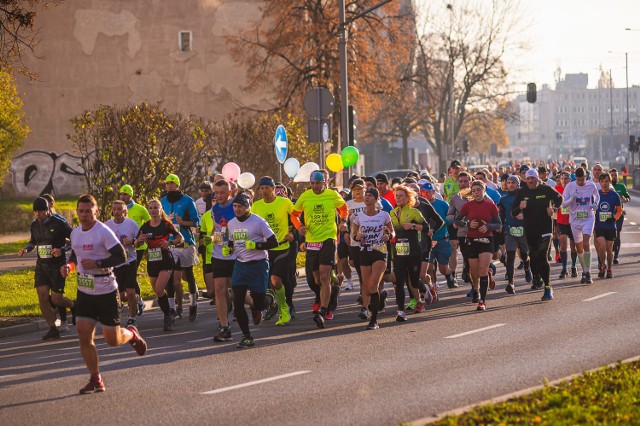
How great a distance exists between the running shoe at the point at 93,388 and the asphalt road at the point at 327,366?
0.09 metres

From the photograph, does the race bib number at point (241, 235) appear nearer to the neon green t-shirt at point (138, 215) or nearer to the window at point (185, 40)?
the neon green t-shirt at point (138, 215)

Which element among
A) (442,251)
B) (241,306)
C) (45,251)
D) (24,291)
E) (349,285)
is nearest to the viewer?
(241,306)

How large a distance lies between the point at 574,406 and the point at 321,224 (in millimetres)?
6985

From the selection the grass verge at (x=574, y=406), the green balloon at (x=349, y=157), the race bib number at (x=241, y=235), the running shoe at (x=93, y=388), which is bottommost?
the running shoe at (x=93, y=388)

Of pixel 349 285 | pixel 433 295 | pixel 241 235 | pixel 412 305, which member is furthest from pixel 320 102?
pixel 241 235

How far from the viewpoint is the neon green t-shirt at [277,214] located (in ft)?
48.4

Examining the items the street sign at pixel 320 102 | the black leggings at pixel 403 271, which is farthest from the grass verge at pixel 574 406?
the street sign at pixel 320 102

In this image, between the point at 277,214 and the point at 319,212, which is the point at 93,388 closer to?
the point at 277,214

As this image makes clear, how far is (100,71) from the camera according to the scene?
49.0 meters

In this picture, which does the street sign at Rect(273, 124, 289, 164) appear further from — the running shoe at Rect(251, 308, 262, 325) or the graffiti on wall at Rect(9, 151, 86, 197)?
the graffiti on wall at Rect(9, 151, 86, 197)

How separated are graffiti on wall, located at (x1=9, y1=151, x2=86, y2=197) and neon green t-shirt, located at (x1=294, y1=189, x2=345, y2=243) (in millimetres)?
33958

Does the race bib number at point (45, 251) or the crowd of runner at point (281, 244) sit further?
the race bib number at point (45, 251)

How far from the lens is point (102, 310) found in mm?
10609

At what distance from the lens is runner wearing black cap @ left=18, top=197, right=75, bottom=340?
14.4m
